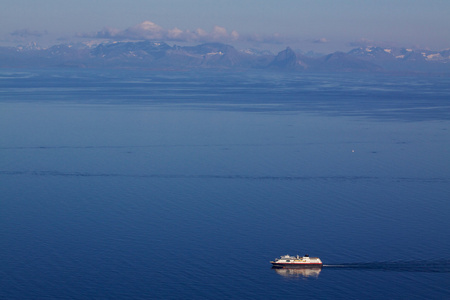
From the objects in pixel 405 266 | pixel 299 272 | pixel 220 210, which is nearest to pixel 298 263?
pixel 299 272

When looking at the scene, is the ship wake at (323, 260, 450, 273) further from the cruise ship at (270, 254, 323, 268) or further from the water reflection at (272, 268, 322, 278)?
the water reflection at (272, 268, 322, 278)

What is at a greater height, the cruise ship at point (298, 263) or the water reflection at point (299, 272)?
the cruise ship at point (298, 263)

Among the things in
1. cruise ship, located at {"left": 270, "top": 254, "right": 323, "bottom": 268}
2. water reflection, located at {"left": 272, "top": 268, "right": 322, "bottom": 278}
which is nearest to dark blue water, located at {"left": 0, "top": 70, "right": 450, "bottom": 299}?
water reflection, located at {"left": 272, "top": 268, "right": 322, "bottom": 278}

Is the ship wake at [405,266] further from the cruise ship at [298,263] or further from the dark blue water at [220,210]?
the cruise ship at [298,263]

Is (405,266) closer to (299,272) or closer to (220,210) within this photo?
(299,272)

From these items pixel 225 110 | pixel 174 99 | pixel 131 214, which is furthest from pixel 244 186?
pixel 174 99

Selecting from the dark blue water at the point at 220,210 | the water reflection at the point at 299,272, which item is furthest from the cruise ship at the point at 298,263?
the dark blue water at the point at 220,210

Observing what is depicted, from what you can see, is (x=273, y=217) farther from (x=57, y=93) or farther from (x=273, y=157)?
(x=57, y=93)

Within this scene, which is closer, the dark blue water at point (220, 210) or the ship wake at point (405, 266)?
the dark blue water at point (220, 210)
